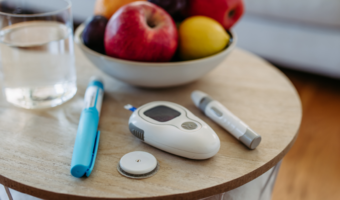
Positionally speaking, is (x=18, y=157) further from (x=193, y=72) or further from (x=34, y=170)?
(x=193, y=72)

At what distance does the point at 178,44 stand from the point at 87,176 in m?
0.27

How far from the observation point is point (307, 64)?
1.29 meters

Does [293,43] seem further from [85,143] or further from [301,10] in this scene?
[85,143]

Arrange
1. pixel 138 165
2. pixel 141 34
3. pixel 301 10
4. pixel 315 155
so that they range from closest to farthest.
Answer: pixel 138 165 < pixel 141 34 < pixel 315 155 < pixel 301 10

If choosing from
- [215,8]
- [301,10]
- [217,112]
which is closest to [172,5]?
[215,8]

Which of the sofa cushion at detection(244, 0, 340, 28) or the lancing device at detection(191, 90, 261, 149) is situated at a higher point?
the lancing device at detection(191, 90, 261, 149)

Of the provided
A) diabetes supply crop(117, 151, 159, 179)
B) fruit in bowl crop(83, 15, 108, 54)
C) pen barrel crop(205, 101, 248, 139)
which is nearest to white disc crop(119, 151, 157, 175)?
diabetes supply crop(117, 151, 159, 179)

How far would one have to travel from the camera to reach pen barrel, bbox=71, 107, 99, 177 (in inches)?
13.0

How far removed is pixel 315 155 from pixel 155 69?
28.3 inches

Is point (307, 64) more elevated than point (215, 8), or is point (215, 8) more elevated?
point (215, 8)

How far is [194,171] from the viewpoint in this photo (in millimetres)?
351

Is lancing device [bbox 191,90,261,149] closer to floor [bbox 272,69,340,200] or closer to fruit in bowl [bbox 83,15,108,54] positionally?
fruit in bowl [bbox 83,15,108,54]

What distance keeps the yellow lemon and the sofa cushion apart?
0.83 meters

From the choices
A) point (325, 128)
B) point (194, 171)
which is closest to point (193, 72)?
point (194, 171)
